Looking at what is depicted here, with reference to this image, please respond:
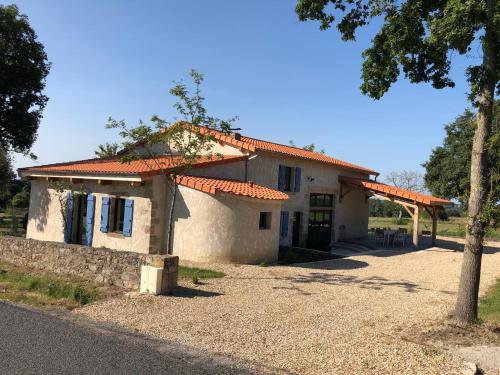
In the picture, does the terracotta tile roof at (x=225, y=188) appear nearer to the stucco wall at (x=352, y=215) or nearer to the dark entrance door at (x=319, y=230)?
the dark entrance door at (x=319, y=230)

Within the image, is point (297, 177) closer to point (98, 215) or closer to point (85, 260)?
point (98, 215)

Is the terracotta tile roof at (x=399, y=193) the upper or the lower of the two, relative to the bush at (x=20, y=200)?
upper

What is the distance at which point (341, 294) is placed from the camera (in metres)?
9.77

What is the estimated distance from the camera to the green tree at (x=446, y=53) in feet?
21.6

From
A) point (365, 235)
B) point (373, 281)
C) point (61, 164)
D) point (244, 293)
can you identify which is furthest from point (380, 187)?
point (61, 164)

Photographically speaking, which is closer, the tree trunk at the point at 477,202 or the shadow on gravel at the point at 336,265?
the tree trunk at the point at 477,202

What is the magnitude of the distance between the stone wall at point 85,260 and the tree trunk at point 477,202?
18.8 feet

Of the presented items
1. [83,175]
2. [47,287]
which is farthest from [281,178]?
[47,287]

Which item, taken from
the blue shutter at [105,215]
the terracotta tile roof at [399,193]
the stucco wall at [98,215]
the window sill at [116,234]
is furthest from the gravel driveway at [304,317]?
the terracotta tile roof at [399,193]

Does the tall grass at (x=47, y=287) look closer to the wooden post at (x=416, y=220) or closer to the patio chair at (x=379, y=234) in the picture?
the wooden post at (x=416, y=220)

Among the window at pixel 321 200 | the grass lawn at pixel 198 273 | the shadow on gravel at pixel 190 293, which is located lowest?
the shadow on gravel at pixel 190 293

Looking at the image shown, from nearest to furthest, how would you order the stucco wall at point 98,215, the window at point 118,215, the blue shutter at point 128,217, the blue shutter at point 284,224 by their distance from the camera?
1. the stucco wall at point 98,215
2. the blue shutter at point 128,217
3. the window at point 118,215
4. the blue shutter at point 284,224

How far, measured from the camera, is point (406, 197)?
19.8 meters

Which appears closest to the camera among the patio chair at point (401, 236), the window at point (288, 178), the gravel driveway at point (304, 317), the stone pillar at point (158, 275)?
the gravel driveway at point (304, 317)
